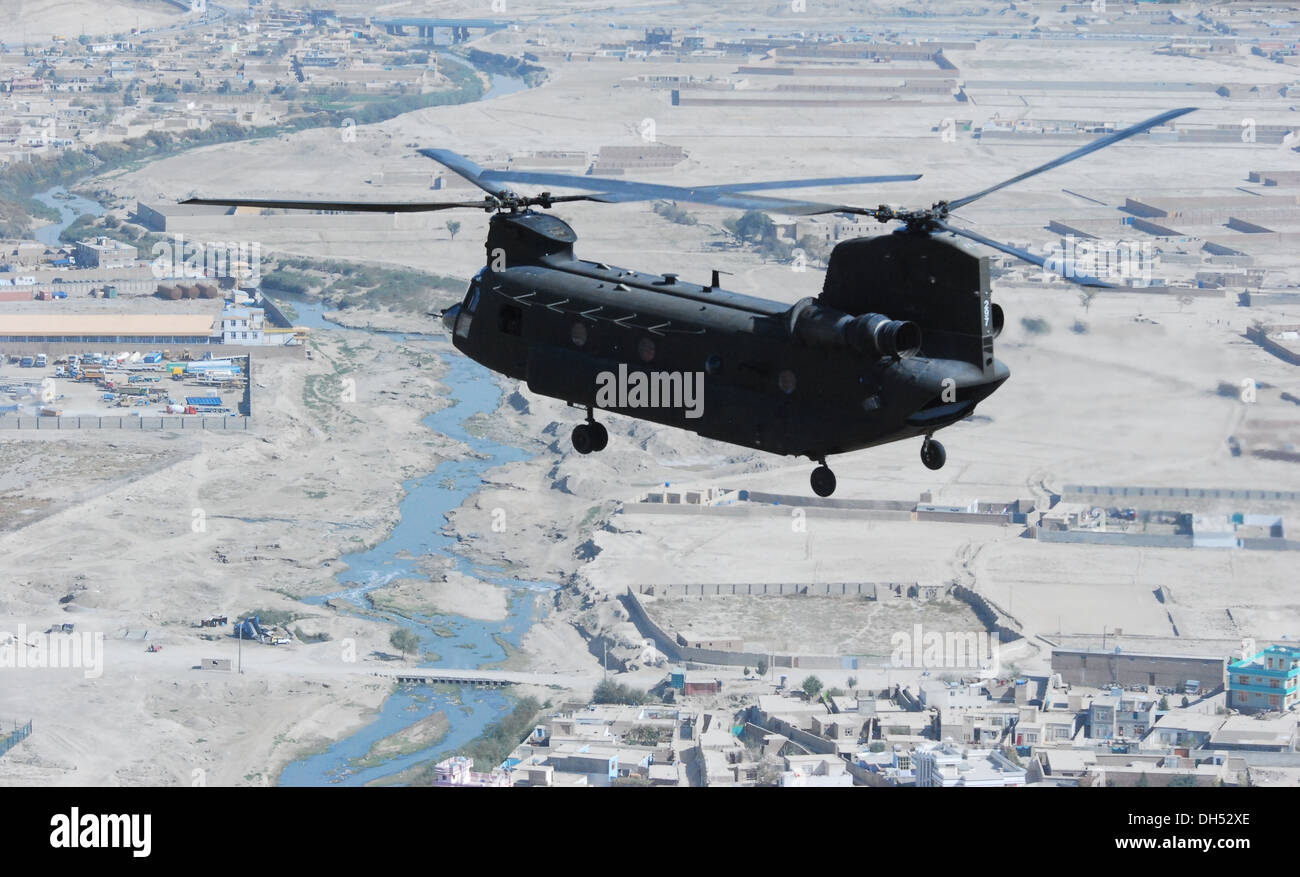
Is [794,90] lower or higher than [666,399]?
lower

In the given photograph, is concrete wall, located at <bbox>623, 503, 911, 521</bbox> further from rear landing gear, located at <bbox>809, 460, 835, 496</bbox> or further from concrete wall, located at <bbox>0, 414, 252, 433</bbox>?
rear landing gear, located at <bbox>809, 460, 835, 496</bbox>

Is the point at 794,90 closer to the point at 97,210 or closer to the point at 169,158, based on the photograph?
the point at 169,158

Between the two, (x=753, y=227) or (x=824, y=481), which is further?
(x=753, y=227)

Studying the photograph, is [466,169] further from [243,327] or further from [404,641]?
[243,327]

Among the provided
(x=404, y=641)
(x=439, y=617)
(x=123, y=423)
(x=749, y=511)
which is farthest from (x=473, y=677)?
(x=123, y=423)

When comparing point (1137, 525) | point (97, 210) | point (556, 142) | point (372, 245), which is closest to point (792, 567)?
point (1137, 525)

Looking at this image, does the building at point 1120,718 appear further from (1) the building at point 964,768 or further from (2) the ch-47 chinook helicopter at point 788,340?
(2) the ch-47 chinook helicopter at point 788,340
